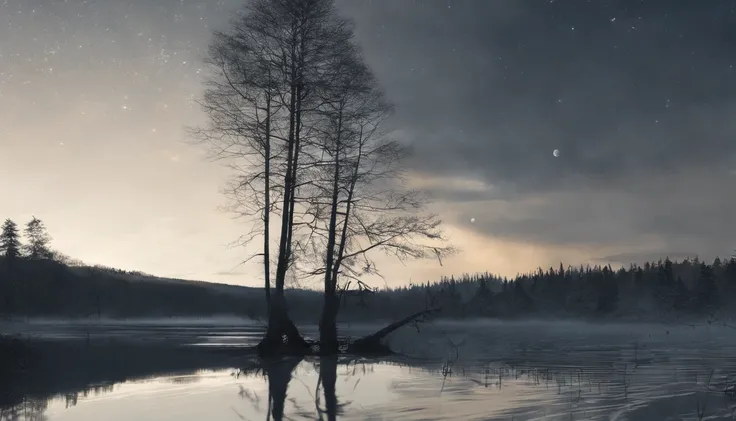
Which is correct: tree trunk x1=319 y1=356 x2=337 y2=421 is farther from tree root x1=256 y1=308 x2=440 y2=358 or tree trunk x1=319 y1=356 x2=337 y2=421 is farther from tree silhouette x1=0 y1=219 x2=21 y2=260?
tree silhouette x1=0 y1=219 x2=21 y2=260

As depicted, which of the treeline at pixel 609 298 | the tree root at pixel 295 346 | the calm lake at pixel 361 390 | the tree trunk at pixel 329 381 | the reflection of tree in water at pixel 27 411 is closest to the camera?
the reflection of tree in water at pixel 27 411

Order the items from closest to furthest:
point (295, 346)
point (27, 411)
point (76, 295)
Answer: point (27, 411) → point (295, 346) → point (76, 295)

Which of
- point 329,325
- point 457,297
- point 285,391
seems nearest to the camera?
point 285,391

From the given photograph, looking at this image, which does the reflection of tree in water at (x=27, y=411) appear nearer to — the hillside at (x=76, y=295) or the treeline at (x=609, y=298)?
the hillside at (x=76, y=295)

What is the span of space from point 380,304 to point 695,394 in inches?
4658

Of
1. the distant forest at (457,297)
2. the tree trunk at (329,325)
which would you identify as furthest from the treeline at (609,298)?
the tree trunk at (329,325)

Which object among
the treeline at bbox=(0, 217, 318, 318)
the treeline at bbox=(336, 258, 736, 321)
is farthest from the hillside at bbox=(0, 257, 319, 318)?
the treeline at bbox=(336, 258, 736, 321)

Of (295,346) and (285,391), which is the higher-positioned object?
(295,346)

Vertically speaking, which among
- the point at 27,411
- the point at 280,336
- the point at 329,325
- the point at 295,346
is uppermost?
the point at 329,325

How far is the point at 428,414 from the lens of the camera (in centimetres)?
1015

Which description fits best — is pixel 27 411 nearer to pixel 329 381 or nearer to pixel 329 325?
pixel 329 381

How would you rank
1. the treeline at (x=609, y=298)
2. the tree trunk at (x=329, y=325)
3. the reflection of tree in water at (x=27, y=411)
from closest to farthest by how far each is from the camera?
1. the reflection of tree in water at (x=27, y=411)
2. the tree trunk at (x=329, y=325)
3. the treeline at (x=609, y=298)

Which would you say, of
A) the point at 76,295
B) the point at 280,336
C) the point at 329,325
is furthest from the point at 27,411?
the point at 76,295

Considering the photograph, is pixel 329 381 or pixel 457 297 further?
pixel 457 297
